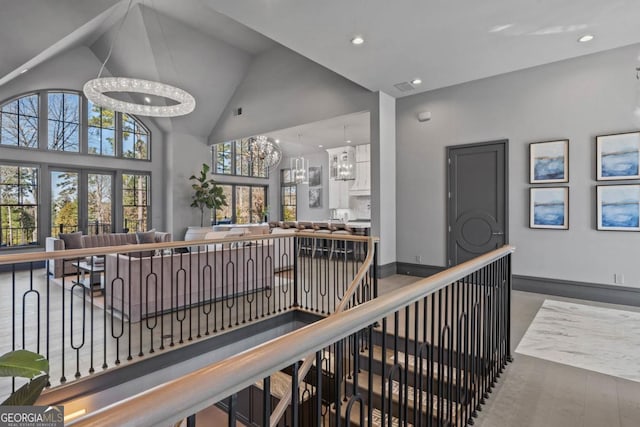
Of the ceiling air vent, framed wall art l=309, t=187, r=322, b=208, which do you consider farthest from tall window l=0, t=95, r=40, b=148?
the ceiling air vent

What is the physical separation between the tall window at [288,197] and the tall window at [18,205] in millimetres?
7648

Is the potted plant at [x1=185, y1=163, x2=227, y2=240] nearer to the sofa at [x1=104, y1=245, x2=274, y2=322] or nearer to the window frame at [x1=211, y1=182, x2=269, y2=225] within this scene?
the window frame at [x1=211, y1=182, x2=269, y2=225]

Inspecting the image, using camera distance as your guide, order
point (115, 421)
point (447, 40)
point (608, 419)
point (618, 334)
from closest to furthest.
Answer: point (115, 421) → point (608, 419) → point (618, 334) → point (447, 40)

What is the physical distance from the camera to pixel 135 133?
361 inches

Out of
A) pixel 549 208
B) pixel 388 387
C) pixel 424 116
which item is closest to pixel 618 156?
pixel 549 208

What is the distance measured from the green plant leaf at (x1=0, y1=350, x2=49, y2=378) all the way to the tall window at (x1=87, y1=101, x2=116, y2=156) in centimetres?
947

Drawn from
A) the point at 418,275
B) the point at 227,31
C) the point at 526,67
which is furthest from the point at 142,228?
the point at 526,67

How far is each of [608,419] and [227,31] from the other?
27.5 ft

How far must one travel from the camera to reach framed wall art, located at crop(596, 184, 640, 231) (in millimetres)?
4199

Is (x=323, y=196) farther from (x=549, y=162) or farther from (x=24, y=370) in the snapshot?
(x=24, y=370)

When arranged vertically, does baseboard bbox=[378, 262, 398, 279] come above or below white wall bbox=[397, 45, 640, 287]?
below

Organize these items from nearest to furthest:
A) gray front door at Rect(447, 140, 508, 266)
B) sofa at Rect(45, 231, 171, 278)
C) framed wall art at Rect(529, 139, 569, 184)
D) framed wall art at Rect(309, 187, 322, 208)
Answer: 1. framed wall art at Rect(529, 139, 569, 184)
2. gray front door at Rect(447, 140, 508, 266)
3. sofa at Rect(45, 231, 171, 278)
4. framed wall art at Rect(309, 187, 322, 208)

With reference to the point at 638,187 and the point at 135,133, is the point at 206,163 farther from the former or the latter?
the point at 638,187

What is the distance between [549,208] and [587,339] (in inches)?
82.2
